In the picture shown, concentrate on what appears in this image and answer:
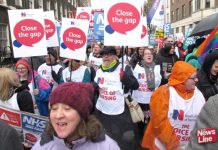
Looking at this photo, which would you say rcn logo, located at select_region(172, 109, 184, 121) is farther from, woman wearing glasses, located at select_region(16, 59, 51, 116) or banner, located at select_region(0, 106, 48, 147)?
woman wearing glasses, located at select_region(16, 59, 51, 116)

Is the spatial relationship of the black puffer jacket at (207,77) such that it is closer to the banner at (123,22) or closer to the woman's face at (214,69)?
the woman's face at (214,69)

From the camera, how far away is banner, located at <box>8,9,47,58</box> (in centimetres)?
555

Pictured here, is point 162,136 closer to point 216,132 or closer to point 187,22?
point 216,132

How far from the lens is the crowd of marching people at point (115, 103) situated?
2.20m

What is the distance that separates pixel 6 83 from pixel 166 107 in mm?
1626

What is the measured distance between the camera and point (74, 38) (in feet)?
20.1

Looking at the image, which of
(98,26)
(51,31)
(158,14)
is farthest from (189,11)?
(51,31)

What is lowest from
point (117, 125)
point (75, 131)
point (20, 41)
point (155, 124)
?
point (117, 125)

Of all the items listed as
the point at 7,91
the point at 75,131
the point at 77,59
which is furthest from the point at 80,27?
the point at 75,131

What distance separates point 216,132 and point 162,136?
1.80 meters

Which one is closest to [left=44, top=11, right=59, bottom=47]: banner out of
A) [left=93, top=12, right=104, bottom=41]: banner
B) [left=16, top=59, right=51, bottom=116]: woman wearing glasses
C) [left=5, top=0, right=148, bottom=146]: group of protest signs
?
[left=5, top=0, right=148, bottom=146]: group of protest signs

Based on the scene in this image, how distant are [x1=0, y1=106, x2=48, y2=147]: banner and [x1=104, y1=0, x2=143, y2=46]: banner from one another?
2.08 meters

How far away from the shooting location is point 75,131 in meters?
2.22

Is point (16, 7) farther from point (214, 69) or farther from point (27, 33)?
point (214, 69)
